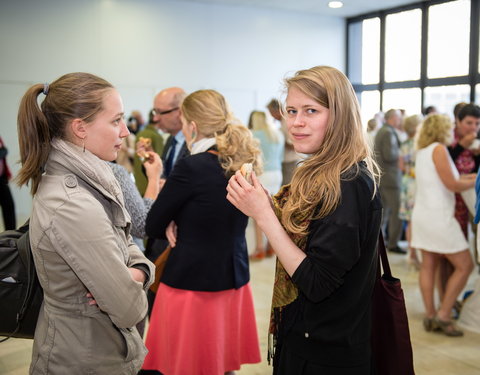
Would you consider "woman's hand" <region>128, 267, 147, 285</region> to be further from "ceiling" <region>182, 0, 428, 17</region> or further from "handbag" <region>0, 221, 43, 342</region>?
"ceiling" <region>182, 0, 428, 17</region>

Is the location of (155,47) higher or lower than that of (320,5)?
lower

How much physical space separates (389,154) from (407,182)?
886mm

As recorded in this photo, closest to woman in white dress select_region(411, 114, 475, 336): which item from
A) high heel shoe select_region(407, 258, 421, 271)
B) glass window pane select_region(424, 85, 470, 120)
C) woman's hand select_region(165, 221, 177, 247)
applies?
high heel shoe select_region(407, 258, 421, 271)

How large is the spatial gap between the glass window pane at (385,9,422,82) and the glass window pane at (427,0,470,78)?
0.29 m

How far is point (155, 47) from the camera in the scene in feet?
32.6

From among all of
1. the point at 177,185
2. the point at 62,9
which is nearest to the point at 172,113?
the point at 177,185

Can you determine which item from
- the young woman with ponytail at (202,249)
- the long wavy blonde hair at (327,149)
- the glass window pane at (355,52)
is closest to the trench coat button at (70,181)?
the long wavy blonde hair at (327,149)

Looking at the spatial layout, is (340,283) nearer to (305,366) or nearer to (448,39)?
(305,366)

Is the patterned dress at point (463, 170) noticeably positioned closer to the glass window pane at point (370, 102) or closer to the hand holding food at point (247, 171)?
the hand holding food at point (247, 171)

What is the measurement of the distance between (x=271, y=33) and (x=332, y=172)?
1018cm

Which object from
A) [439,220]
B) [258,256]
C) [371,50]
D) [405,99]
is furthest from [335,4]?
[439,220]

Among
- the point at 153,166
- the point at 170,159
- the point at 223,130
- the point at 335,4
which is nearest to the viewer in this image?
the point at 223,130

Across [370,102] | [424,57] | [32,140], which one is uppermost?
[424,57]

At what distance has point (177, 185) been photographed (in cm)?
235
